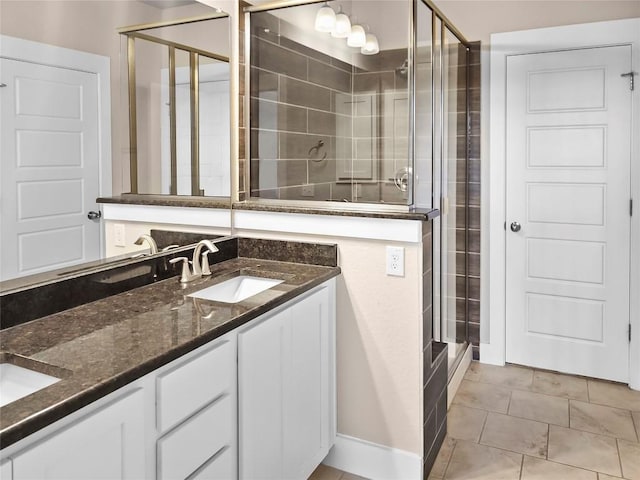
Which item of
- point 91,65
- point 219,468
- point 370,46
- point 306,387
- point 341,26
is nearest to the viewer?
point 219,468

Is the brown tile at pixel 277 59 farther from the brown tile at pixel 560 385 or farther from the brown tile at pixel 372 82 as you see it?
the brown tile at pixel 560 385

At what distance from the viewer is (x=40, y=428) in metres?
1.01

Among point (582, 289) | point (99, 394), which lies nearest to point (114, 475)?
point (99, 394)

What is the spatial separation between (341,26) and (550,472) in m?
2.58

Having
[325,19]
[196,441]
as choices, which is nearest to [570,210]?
[325,19]

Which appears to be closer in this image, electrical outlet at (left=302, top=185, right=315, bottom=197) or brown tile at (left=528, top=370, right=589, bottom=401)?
electrical outlet at (left=302, top=185, right=315, bottom=197)

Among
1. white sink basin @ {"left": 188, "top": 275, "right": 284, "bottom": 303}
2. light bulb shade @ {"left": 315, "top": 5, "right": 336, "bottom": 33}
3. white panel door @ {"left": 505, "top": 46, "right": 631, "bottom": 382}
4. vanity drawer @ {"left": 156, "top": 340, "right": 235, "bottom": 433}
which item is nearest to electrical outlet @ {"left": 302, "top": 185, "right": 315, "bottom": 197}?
white sink basin @ {"left": 188, "top": 275, "right": 284, "bottom": 303}

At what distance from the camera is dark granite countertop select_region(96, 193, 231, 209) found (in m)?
1.90

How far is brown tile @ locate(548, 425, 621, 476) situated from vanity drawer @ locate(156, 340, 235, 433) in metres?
1.71

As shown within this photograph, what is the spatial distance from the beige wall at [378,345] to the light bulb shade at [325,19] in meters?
1.31

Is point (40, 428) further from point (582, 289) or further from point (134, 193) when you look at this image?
point (582, 289)

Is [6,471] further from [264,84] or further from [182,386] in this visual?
[264,84]

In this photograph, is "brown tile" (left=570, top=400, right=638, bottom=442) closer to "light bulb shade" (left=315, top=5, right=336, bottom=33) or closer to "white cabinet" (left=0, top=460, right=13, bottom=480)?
"light bulb shade" (left=315, top=5, right=336, bottom=33)

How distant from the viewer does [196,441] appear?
145cm
